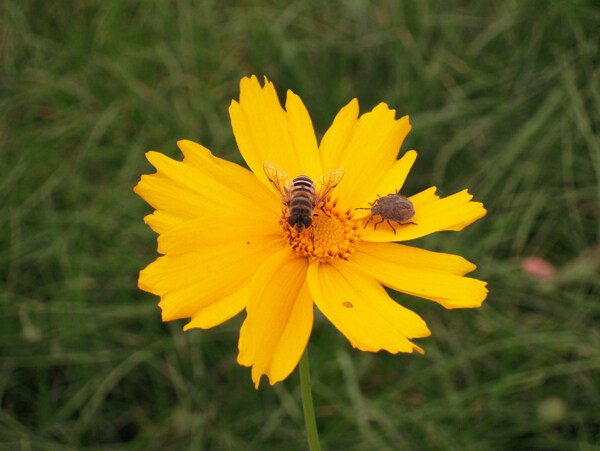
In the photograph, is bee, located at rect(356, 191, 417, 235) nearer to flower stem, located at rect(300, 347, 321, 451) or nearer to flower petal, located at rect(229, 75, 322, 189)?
flower petal, located at rect(229, 75, 322, 189)

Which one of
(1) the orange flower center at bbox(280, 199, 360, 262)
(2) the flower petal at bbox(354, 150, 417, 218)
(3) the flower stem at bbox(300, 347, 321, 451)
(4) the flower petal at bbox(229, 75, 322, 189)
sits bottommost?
(3) the flower stem at bbox(300, 347, 321, 451)

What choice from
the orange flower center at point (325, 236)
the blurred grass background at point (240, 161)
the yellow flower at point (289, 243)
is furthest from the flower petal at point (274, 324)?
the blurred grass background at point (240, 161)

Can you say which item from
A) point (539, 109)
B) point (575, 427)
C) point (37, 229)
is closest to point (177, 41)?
point (37, 229)

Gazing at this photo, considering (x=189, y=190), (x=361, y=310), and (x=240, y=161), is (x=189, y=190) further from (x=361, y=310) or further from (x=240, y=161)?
(x=240, y=161)

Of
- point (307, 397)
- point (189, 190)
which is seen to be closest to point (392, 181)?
point (189, 190)

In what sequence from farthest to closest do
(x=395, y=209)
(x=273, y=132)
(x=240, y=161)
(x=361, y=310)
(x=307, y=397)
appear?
(x=240, y=161) → (x=273, y=132) → (x=395, y=209) → (x=361, y=310) → (x=307, y=397)

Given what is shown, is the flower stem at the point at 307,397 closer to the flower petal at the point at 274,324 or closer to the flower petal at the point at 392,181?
the flower petal at the point at 274,324

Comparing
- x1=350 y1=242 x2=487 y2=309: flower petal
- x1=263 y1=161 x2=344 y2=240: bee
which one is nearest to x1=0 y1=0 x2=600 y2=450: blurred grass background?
x1=350 y1=242 x2=487 y2=309: flower petal
